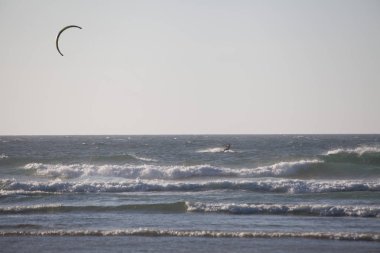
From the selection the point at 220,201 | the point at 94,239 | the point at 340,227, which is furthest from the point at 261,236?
the point at 220,201

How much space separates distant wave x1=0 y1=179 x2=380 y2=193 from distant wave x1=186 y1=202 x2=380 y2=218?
5579mm

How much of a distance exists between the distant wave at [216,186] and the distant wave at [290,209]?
5579 millimetres

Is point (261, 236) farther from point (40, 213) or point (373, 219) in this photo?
point (40, 213)

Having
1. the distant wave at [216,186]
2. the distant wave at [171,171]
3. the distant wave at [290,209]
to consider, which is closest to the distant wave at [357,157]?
the distant wave at [171,171]

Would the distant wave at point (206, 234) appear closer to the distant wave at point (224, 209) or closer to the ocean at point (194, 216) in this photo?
the ocean at point (194, 216)

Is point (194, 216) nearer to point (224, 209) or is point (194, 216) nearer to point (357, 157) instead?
point (224, 209)

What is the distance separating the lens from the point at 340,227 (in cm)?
1314

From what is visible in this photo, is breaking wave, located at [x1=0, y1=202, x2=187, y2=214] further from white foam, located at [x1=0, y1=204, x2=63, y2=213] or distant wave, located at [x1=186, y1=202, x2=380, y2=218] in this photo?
distant wave, located at [x1=186, y1=202, x2=380, y2=218]

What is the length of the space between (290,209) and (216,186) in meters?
7.38

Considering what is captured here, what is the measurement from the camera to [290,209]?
51.2 ft

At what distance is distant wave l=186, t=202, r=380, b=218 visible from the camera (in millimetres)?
15038

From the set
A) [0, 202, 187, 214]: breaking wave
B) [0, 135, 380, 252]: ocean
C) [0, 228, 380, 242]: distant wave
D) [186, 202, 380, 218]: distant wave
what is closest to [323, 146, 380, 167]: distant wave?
[0, 135, 380, 252]: ocean

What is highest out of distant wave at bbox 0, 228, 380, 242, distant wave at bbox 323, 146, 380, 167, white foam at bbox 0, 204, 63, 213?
distant wave at bbox 323, 146, 380, 167

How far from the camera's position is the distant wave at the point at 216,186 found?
840 inches
